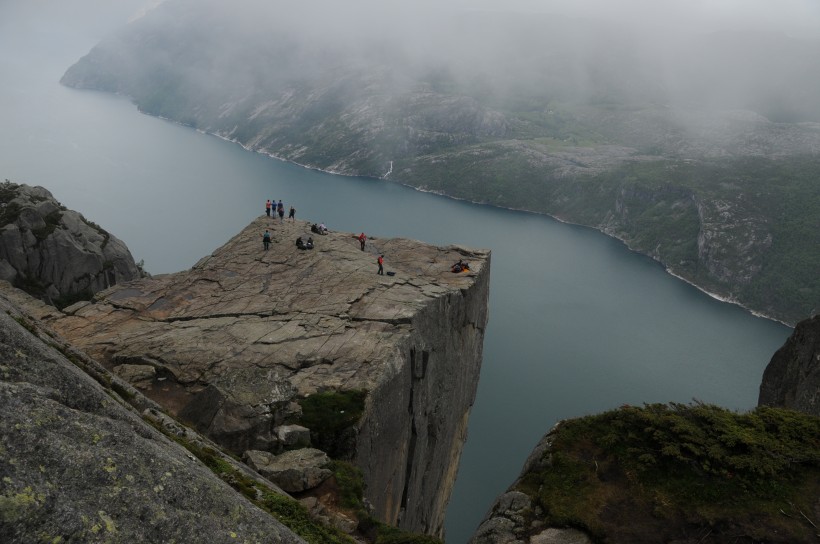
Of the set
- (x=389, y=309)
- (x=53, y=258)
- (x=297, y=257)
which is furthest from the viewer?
(x=53, y=258)

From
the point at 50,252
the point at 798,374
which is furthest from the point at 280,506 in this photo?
the point at 50,252

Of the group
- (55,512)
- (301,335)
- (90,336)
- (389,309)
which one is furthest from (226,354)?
(55,512)

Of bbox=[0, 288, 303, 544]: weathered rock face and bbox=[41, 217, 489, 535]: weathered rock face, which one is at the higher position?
bbox=[0, 288, 303, 544]: weathered rock face

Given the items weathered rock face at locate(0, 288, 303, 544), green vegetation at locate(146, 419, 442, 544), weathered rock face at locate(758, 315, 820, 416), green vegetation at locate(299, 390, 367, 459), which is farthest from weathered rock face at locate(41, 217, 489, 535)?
weathered rock face at locate(758, 315, 820, 416)

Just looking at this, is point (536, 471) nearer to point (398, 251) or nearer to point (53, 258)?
point (398, 251)

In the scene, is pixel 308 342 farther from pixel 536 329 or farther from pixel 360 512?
pixel 536 329

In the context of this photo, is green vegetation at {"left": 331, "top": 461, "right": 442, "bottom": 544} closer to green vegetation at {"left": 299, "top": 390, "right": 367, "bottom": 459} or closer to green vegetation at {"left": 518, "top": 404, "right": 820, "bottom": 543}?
green vegetation at {"left": 299, "top": 390, "right": 367, "bottom": 459}

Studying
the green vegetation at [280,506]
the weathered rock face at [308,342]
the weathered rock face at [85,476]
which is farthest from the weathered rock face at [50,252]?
the weathered rock face at [85,476]
